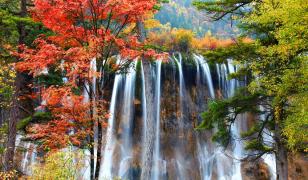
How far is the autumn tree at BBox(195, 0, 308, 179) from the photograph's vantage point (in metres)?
8.76

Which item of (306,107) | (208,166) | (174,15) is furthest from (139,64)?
(174,15)

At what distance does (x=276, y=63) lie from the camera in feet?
35.1

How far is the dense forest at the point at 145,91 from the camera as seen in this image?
336 inches

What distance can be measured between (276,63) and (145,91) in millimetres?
4279

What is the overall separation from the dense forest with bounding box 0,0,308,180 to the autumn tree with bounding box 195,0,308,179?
1.5 inches

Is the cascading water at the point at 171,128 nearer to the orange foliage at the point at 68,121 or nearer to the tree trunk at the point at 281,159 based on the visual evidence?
the tree trunk at the point at 281,159

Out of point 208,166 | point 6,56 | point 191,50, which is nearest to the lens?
point 6,56

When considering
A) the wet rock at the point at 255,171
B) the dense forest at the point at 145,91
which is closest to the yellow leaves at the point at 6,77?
the dense forest at the point at 145,91

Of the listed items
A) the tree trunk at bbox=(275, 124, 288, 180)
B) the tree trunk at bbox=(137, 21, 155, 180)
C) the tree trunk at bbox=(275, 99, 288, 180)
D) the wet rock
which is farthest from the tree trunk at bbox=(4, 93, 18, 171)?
the wet rock

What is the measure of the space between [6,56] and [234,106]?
8551 mm

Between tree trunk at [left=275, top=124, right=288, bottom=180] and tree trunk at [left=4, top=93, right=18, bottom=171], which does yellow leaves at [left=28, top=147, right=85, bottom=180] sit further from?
tree trunk at [left=275, top=124, right=288, bottom=180]

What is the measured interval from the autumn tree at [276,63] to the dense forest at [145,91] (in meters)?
0.04

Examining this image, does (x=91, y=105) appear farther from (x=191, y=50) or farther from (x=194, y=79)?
(x=191, y=50)

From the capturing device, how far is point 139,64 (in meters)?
21.1
